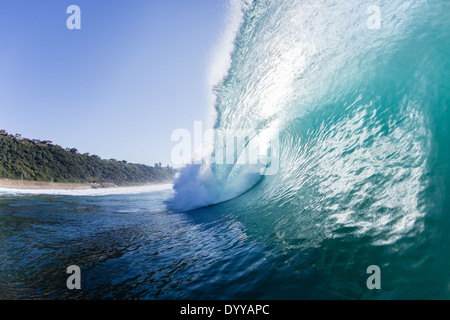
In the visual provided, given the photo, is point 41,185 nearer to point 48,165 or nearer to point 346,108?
point 48,165

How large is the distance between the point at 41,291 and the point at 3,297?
0.36 m

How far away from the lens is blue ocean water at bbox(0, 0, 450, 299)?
245cm

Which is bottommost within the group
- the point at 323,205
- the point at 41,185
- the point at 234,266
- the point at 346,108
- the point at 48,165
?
the point at 234,266

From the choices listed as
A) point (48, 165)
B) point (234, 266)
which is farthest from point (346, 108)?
point (48, 165)

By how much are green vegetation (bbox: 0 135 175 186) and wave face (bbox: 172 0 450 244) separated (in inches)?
1891

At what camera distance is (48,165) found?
5006cm

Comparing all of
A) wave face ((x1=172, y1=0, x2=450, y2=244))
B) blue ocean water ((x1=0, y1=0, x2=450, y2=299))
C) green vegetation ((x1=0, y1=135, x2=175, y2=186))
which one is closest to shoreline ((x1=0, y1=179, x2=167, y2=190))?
green vegetation ((x1=0, y1=135, x2=175, y2=186))

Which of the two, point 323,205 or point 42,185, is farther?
point 42,185

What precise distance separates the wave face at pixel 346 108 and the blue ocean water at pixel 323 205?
26 millimetres

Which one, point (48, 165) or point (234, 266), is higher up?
point (48, 165)

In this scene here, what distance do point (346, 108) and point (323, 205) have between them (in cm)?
309

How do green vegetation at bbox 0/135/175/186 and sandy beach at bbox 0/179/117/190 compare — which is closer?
sandy beach at bbox 0/179/117/190

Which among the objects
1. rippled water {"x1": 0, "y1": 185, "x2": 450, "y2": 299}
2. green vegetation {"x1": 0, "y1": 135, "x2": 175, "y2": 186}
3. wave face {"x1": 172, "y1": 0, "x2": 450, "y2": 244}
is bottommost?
rippled water {"x1": 0, "y1": 185, "x2": 450, "y2": 299}

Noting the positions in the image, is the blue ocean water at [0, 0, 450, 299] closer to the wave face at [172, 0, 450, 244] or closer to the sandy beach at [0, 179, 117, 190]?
the wave face at [172, 0, 450, 244]
